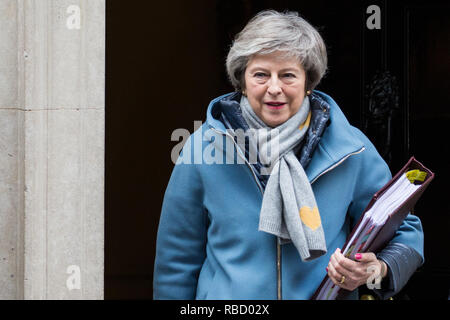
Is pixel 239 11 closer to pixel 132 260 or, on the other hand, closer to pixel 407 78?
pixel 407 78

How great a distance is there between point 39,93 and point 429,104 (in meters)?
2.42

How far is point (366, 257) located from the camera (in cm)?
188

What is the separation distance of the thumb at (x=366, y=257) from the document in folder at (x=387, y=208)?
11 millimetres

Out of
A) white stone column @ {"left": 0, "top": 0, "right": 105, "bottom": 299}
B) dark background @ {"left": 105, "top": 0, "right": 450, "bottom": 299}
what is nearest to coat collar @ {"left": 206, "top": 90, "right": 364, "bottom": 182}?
white stone column @ {"left": 0, "top": 0, "right": 105, "bottom": 299}

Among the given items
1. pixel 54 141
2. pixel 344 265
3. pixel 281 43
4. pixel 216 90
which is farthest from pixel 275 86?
pixel 216 90

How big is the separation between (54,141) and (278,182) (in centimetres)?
111

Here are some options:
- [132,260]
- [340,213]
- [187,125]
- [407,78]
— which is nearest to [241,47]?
[340,213]

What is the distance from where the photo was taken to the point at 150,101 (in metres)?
4.63

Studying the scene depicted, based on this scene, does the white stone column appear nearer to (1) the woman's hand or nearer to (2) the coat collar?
(2) the coat collar

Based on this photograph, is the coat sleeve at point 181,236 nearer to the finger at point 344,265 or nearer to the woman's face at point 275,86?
the woman's face at point 275,86

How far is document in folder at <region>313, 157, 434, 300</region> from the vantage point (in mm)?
1847

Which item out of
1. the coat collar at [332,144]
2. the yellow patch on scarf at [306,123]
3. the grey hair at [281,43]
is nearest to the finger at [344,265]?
the coat collar at [332,144]

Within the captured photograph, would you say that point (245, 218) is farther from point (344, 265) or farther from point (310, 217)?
point (344, 265)

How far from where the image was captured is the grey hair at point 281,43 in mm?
2062
